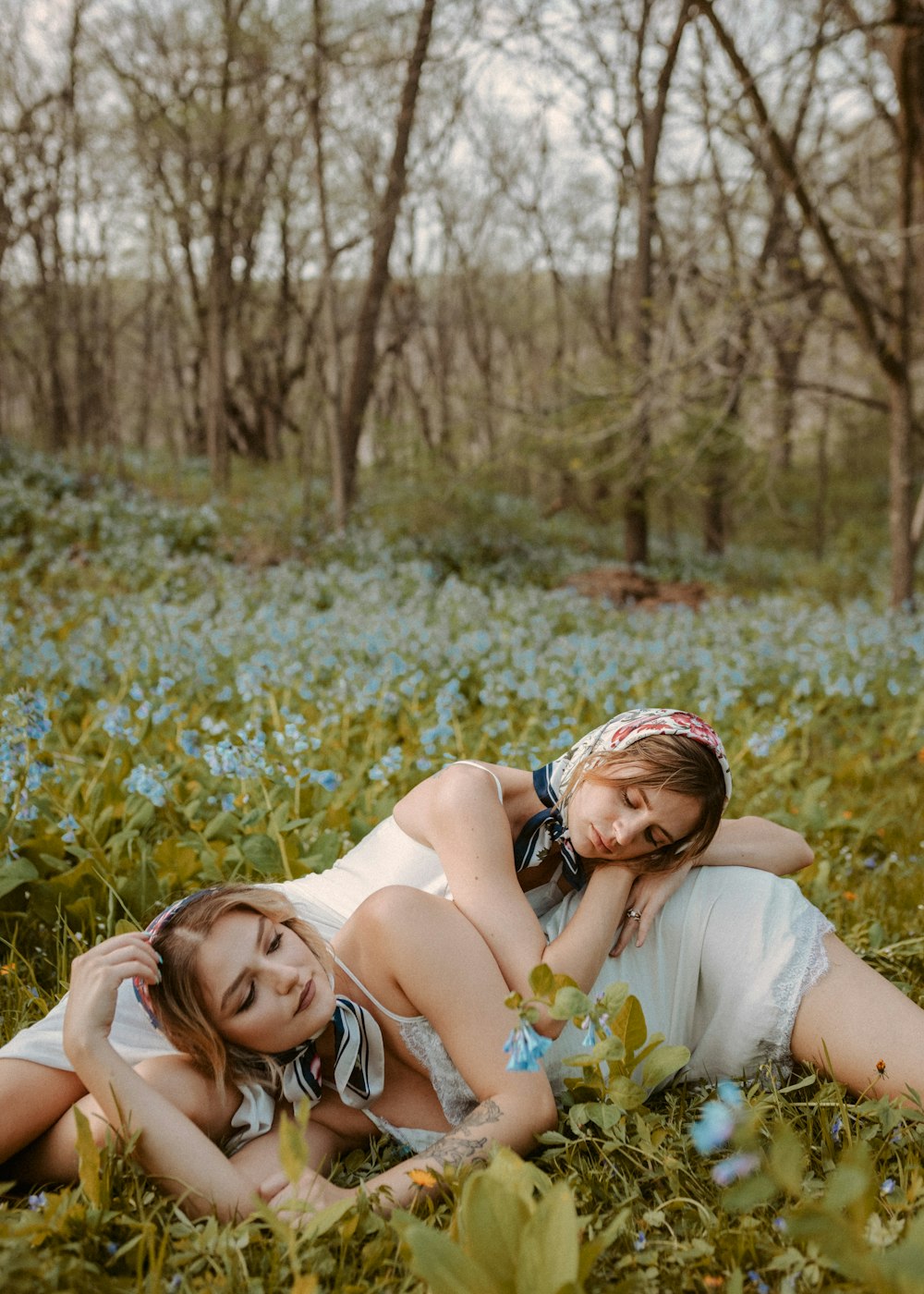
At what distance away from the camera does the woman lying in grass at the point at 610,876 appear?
1.71 metres

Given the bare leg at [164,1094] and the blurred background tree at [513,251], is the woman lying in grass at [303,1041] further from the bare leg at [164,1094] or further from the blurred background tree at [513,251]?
the blurred background tree at [513,251]

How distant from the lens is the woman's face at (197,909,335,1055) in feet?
5.05

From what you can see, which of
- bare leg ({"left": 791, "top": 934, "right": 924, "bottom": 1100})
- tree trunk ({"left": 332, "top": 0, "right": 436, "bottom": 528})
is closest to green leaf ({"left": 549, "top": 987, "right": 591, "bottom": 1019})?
bare leg ({"left": 791, "top": 934, "right": 924, "bottom": 1100})

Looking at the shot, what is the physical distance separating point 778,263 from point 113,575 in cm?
605

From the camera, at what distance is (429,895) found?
1677 millimetres

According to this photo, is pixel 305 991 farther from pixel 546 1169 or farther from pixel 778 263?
pixel 778 263

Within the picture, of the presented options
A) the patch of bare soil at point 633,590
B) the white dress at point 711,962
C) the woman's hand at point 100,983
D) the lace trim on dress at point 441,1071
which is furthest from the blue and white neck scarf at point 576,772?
the patch of bare soil at point 633,590

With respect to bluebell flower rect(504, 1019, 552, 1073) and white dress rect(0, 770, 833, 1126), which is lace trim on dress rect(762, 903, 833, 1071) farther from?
bluebell flower rect(504, 1019, 552, 1073)

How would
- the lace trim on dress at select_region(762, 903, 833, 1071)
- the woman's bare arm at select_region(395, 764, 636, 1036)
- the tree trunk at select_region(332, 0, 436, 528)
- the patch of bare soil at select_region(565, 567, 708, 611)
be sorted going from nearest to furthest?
the woman's bare arm at select_region(395, 764, 636, 1036), the lace trim on dress at select_region(762, 903, 833, 1071), the patch of bare soil at select_region(565, 567, 708, 611), the tree trunk at select_region(332, 0, 436, 528)

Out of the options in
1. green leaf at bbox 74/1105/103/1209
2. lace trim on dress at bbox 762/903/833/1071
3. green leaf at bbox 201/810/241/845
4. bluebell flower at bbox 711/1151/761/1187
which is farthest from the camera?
green leaf at bbox 201/810/241/845

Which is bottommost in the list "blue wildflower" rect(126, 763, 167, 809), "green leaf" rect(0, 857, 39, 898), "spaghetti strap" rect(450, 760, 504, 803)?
"green leaf" rect(0, 857, 39, 898)

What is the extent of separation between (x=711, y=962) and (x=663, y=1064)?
0.90 ft

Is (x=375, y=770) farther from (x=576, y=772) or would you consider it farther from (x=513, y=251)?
(x=513, y=251)

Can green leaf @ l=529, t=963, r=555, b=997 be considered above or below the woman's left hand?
above
